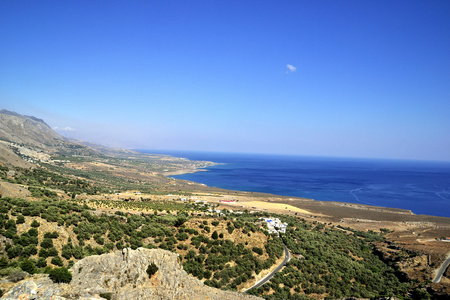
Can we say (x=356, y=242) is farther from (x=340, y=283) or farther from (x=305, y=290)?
(x=305, y=290)

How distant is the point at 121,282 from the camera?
1209 cm

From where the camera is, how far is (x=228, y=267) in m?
25.3

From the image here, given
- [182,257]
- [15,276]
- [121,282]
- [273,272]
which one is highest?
[15,276]

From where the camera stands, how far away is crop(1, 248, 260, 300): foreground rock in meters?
9.44

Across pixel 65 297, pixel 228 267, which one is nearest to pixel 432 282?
pixel 228 267

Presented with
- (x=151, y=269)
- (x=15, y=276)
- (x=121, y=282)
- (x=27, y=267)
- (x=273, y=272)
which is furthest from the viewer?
(x=273, y=272)

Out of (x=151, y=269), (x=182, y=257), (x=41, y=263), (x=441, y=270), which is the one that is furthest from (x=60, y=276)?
(x=441, y=270)

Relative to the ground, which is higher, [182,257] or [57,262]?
[57,262]

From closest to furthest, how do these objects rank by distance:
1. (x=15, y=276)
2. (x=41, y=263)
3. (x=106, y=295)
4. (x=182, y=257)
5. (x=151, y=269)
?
1. (x=15, y=276)
2. (x=106, y=295)
3. (x=151, y=269)
4. (x=41, y=263)
5. (x=182, y=257)

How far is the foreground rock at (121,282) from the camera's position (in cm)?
944

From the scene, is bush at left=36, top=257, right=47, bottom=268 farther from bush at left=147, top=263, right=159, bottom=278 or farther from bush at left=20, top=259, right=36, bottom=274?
bush at left=147, top=263, right=159, bottom=278

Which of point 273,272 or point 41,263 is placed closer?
point 41,263

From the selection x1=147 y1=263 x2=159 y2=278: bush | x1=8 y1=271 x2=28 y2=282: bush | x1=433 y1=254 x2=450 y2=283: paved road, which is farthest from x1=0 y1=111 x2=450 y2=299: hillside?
x1=433 y1=254 x2=450 y2=283: paved road

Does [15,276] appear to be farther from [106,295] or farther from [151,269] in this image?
[151,269]
